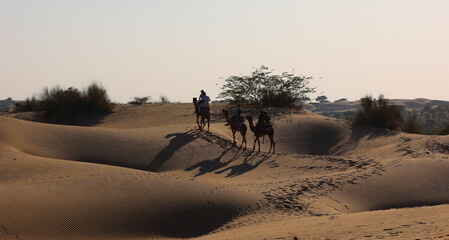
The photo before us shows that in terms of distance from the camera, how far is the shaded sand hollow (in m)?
11.5

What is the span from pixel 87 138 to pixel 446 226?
16.1 m

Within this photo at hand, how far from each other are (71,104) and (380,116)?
735 inches

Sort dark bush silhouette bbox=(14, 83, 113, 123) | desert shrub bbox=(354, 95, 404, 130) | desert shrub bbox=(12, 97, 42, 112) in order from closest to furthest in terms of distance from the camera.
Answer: desert shrub bbox=(354, 95, 404, 130), dark bush silhouette bbox=(14, 83, 113, 123), desert shrub bbox=(12, 97, 42, 112)

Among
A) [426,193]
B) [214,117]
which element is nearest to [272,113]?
[214,117]

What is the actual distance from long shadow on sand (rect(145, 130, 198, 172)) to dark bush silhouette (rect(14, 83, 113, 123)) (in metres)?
12.8

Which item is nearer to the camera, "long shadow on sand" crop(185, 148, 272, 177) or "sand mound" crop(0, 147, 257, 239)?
"sand mound" crop(0, 147, 257, 239)

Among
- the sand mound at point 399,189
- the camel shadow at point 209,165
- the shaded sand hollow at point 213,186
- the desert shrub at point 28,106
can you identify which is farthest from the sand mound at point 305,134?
the desert shrub at point 28,106

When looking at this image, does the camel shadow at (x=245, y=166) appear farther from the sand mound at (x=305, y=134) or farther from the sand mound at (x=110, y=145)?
the sand mound at (x=305, y=134)

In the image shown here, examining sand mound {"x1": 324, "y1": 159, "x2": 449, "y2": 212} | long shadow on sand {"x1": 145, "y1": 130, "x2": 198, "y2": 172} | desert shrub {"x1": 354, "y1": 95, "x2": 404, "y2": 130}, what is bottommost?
sand mound {"x1": 324, "y1": 159, "x2": 449, "y2": 212}

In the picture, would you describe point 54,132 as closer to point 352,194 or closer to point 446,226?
point 352,194

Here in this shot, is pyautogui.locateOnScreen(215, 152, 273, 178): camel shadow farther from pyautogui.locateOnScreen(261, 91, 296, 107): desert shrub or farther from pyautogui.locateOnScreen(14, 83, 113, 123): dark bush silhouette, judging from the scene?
pyautogui.locateOnScreen(14, 83, 113, 123): dark bush silhouette

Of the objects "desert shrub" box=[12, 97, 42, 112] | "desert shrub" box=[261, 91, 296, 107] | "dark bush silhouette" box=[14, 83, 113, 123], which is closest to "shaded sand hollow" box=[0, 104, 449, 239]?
"desert shrub" box=[261, 91, 296, 107]

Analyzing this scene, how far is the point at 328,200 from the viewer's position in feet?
49.2

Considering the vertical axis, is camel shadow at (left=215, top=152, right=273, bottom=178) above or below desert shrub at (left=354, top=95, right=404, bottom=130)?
below
